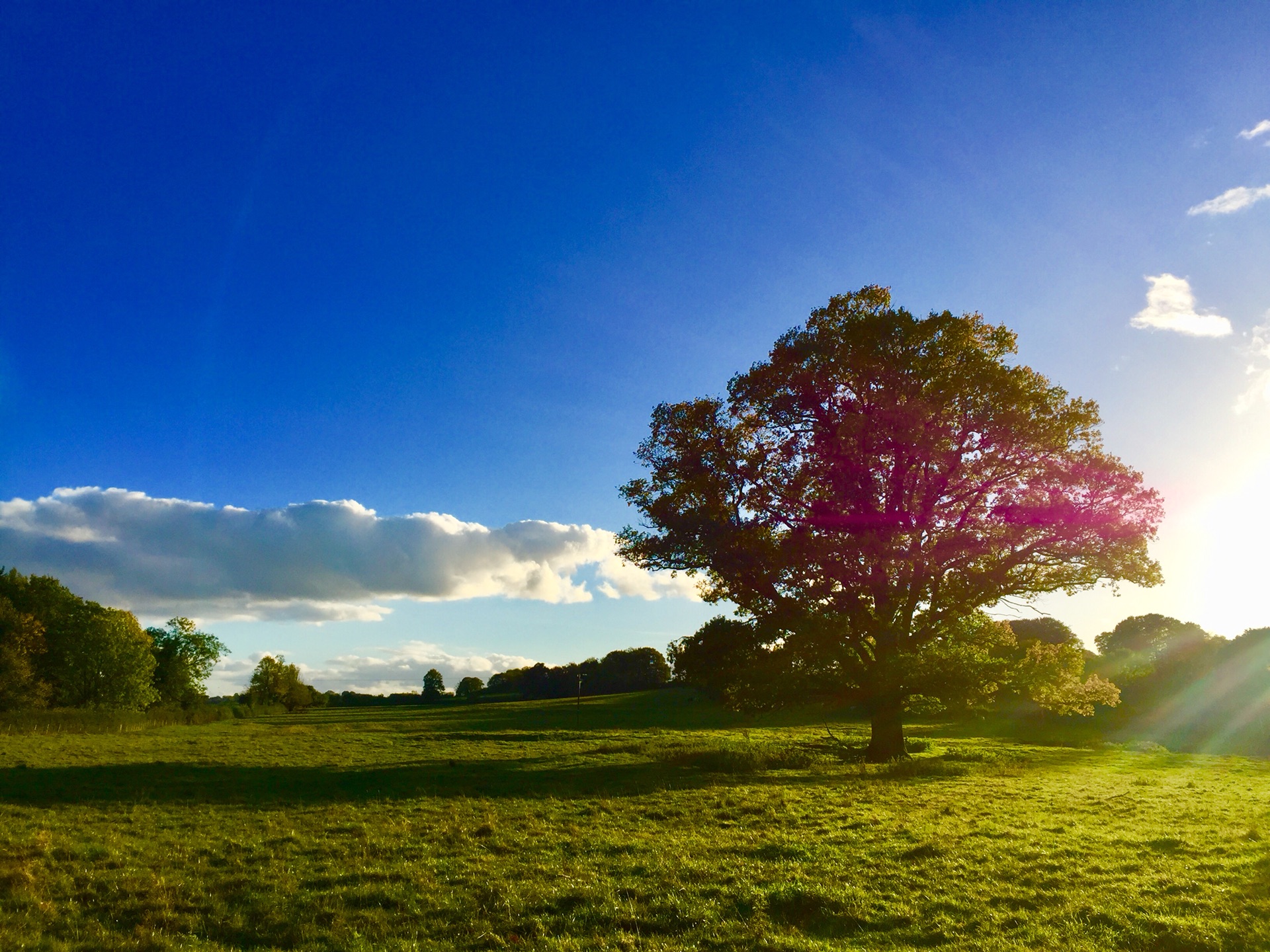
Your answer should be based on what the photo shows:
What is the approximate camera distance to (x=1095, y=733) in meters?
55.3

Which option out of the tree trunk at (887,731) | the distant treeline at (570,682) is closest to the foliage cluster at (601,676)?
the distant treeline at (570,682)

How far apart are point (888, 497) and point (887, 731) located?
34.5 feet

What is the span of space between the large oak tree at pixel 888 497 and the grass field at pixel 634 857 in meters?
6.21

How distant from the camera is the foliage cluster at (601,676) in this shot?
14575 centimetres

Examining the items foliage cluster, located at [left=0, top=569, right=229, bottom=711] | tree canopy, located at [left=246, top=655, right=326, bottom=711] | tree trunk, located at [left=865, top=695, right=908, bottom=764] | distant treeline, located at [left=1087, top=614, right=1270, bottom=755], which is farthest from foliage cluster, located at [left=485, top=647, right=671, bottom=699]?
tree trunk, located at [left=865, top=695, right=908, bottom=764]

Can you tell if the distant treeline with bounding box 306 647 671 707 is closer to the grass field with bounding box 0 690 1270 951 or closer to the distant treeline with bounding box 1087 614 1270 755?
the distant treeline with bounding box 1087 614 1270 755

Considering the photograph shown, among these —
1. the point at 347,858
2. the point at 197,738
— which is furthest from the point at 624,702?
the point at 347,858

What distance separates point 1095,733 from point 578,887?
59.8m

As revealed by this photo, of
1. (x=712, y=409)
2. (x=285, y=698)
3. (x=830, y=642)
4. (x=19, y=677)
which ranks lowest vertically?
(x=285, y=698)

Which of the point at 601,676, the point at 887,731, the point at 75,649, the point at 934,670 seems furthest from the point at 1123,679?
the point at 601,676

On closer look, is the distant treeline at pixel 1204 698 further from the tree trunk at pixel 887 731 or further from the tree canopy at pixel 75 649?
the tree canopy at pixel 75 649

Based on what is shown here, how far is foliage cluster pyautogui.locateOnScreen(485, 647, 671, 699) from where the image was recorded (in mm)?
145750

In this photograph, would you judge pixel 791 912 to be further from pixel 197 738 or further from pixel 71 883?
pixel 197 738

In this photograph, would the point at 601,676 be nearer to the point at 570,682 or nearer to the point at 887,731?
the point at 570,682
